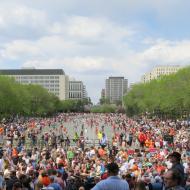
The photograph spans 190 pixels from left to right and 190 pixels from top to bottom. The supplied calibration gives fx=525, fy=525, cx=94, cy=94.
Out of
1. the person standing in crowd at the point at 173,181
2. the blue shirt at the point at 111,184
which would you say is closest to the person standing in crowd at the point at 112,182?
the blue shirt at the point at 111,184

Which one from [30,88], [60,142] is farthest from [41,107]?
[60,142]

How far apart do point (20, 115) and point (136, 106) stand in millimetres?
37773

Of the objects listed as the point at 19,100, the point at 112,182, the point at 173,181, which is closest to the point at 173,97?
the point at 19,100

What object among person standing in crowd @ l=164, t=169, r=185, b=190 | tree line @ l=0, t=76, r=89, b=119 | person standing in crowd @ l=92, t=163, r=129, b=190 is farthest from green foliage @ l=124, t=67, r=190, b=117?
person standing in crowd @ l=164, t=169, r=185, b=190

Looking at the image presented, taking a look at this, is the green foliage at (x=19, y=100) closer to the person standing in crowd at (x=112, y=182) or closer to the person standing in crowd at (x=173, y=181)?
the person standing in crowd at (x=112, y=182)

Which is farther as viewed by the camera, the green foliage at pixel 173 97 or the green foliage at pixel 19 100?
the green foliage at pixel 19 100

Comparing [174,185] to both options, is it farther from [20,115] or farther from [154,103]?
[20,115]

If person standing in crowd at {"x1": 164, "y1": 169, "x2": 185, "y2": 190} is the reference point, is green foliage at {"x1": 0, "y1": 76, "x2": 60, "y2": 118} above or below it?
above

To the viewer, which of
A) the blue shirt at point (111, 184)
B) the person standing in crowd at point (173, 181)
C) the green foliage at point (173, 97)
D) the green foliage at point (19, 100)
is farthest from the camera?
the green foliage at point (19, 100)

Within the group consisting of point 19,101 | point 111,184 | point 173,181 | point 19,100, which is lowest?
point 111,184

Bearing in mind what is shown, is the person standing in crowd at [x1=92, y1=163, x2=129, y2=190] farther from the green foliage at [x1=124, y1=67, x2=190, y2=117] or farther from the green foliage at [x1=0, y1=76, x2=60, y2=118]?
the green foliage at [x1=0, y1=76, x2=60, y2=118]

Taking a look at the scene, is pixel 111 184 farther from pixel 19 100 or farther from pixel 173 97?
pixel 19 100

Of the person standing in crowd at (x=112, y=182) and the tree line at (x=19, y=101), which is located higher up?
the tree line at (x=19, y=101)

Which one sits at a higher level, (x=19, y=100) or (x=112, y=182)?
(x=19, y=100)
